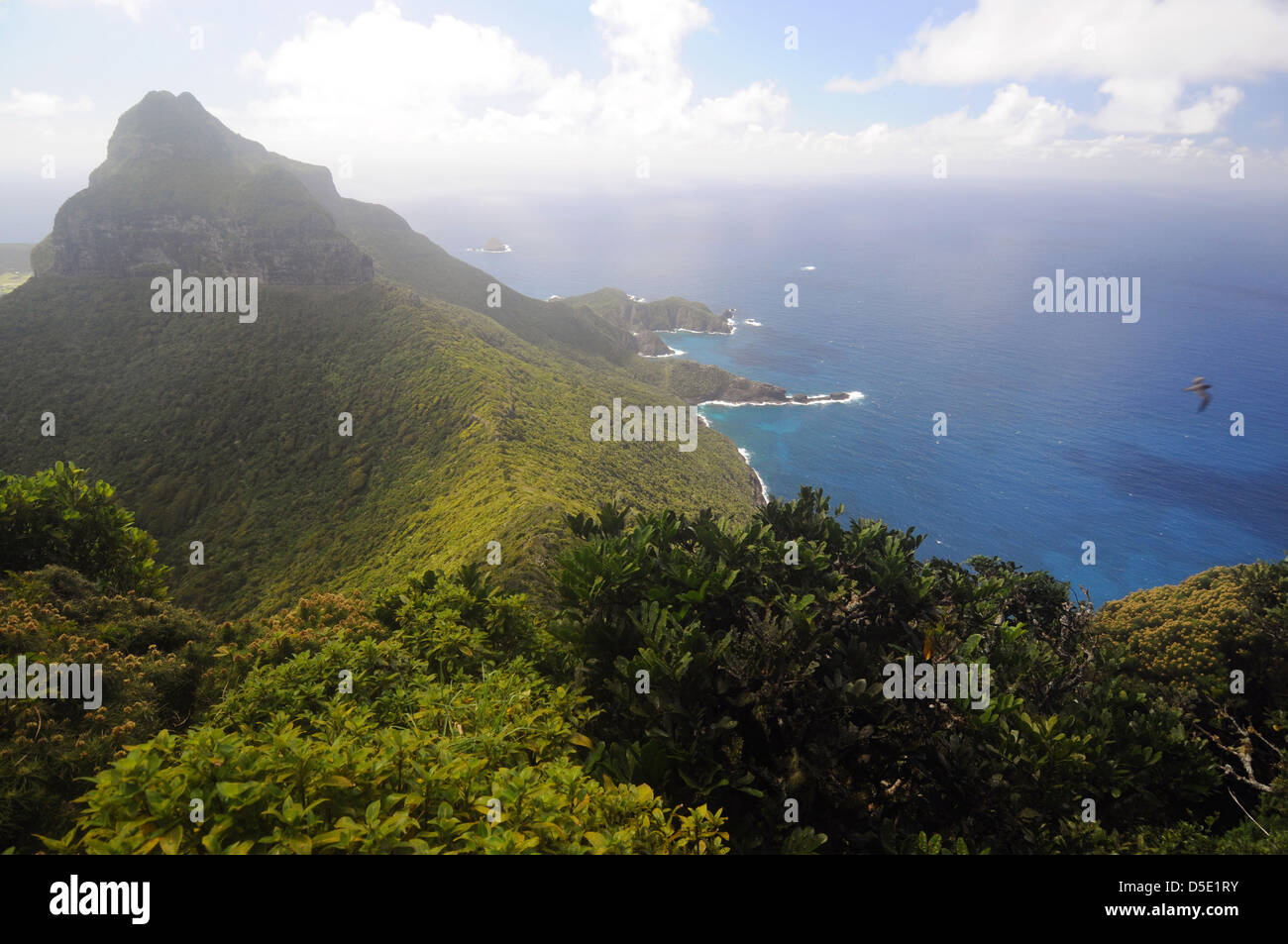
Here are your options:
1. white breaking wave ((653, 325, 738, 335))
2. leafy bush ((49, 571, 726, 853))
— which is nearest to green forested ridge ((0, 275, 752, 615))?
Answer: leafy bush ((49, 571, 726, 853))

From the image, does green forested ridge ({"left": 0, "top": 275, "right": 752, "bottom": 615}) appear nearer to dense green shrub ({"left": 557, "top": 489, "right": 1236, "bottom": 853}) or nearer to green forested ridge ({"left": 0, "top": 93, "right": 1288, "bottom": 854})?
green forested ridge ({"left": 0, "top": 93, "right": 1288, "bottom": 854})

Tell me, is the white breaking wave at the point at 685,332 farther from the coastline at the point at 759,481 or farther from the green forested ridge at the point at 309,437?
the green forested ridge at the point at 309,437

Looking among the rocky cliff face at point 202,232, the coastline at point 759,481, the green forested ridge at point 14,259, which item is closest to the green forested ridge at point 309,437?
the coastline at point 759,481

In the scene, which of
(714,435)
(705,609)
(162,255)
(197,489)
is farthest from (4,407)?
(714,435)

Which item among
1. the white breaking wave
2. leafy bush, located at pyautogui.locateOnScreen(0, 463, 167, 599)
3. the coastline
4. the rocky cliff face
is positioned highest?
the white breaking wave
